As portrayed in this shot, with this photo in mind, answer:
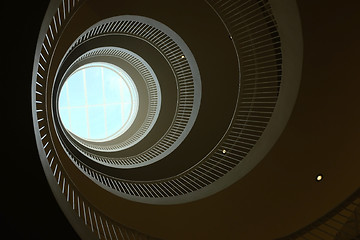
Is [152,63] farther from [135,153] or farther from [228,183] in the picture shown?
[228,183]

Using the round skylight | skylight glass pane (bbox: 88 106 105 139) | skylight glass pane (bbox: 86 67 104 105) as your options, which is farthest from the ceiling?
skylight glass pane (bbox: 86 67 104 105)

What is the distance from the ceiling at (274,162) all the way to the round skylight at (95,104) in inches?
271

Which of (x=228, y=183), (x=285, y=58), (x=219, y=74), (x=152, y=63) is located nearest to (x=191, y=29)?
(x=219, y=74)

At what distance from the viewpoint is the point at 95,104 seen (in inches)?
598

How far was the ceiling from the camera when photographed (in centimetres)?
412

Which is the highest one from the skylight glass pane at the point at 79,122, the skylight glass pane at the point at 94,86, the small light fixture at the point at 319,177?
the skylight glass pane at the point at 94,86

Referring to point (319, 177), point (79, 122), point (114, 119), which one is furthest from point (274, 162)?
point (79, 122)

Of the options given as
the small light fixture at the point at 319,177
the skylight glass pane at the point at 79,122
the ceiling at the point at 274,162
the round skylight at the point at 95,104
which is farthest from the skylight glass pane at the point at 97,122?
Answer: the small light fixture at the point at 319,177

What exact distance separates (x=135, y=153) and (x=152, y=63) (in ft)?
8.38

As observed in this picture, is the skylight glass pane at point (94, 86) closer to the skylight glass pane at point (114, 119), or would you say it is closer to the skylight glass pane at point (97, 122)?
the skylight glass pane at point (97, 122)

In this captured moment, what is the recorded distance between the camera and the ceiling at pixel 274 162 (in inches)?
162

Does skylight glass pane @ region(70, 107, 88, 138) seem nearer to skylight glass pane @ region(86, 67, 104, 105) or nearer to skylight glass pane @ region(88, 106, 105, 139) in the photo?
skylight glass pane @ region(88, 106, 105, 139)

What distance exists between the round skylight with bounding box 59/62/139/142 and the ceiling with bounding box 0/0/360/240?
6874mm

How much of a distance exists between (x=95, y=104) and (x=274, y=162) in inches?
410
